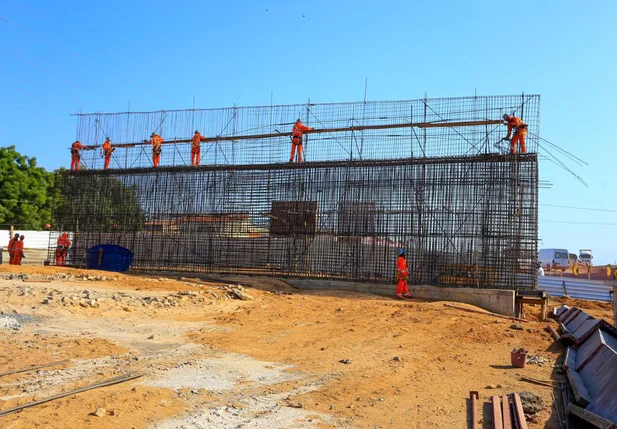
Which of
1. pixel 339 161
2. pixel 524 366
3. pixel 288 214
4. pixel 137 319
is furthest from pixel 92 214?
pixel 524 366

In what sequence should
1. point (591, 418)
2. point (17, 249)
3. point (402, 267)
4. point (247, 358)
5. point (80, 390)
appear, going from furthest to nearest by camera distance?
point (17, 249) < point (402, 267) < point (247, 358) < point (80, 390) < point (591, 418)

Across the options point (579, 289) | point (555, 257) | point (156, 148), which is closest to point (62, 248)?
point (156, 148)

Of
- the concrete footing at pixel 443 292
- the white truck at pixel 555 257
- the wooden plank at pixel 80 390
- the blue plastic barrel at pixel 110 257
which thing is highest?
the white truck at pixel 555 257

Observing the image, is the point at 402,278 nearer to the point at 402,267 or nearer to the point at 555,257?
the point at 402,267

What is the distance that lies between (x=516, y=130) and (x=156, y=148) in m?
Result: 11.4

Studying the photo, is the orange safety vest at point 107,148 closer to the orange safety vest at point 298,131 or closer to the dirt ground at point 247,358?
the orange safety vest at point 298,131

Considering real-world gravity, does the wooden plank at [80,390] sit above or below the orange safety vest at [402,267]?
below

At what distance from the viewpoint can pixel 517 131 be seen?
530 inches

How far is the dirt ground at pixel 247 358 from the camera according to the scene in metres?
4.67

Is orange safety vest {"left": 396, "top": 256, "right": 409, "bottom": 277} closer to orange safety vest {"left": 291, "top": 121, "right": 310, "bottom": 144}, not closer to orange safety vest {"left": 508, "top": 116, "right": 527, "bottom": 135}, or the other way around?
orange safety vest {"left": 508, "top": 116, "right": 527, "bottom": 135}

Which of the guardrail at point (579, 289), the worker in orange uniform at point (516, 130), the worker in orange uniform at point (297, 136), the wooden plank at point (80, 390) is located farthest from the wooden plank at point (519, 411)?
the guardrail at point (579, 289)

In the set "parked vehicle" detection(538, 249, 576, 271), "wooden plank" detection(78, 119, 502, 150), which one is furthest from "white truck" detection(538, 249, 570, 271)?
"wooden plank" detection(78, 119, 502, 150)

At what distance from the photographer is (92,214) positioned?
18.5 m

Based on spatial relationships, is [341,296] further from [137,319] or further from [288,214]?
[137,319]
